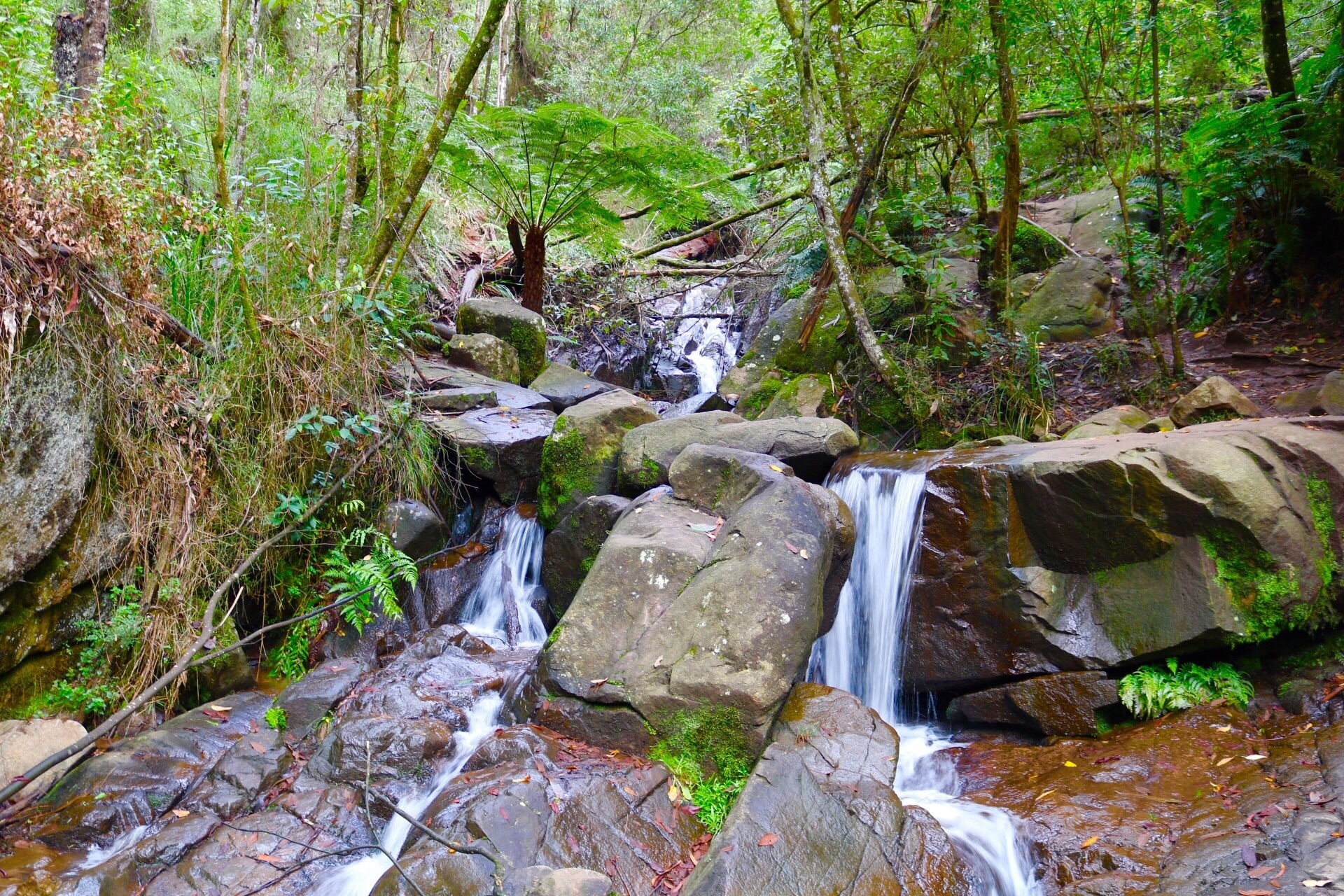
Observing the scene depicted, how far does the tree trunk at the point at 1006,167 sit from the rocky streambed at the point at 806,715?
3.05m

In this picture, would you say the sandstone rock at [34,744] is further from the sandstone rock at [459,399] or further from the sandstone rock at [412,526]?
the sandstone rock at [459,399]

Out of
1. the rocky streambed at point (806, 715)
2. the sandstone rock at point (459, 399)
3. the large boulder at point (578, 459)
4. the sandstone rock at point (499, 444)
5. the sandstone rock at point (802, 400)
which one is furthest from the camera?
the sandstone rock at point (802, 400)

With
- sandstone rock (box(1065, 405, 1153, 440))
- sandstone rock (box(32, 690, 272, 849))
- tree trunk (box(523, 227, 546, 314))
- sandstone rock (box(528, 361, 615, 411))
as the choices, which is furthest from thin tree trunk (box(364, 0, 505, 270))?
sandstone rock (box(1065, 405, 1153, 440))

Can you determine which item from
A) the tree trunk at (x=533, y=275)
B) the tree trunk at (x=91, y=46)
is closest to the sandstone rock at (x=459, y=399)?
the tree trunk at (x=533, y=275)

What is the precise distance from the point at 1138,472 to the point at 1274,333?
3848 mm

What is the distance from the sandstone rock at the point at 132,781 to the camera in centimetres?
395

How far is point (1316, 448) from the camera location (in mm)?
4984

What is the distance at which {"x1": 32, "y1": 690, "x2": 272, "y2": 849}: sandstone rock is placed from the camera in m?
3.95

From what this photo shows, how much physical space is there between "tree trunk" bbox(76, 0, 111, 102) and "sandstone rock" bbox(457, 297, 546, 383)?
4.02 m

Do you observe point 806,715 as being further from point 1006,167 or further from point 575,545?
point 1006,167

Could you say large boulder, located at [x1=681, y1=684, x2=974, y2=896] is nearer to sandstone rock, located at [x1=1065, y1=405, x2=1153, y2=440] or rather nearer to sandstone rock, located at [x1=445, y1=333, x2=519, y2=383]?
sandstone rock, located at [x1=1065, y1=405, x2=1153, y2=440]

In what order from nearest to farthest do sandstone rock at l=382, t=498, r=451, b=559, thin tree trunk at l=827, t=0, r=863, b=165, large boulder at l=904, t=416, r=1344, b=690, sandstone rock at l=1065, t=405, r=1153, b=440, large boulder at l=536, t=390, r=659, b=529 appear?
large boulder at l=904, t=416, r=1344, b=690, sandstone rock at l=382, t=498, r=451, b=559, sandstone rock at l=1065, t=405, r=1153, b=440, large boulder at l=536, t=390, r=659, b=529, thin tree trunk at l=827, t=0, r=863, b=165

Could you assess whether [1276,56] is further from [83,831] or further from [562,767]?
[83,831]

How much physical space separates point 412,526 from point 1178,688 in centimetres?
531
